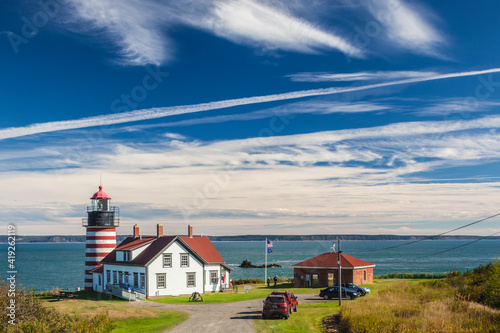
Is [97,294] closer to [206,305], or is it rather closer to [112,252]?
[112,252]

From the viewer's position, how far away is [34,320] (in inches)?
828

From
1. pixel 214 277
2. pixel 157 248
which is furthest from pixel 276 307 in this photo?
pixel 214 277

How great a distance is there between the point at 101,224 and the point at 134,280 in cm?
968

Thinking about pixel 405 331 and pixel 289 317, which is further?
pixel 289 317

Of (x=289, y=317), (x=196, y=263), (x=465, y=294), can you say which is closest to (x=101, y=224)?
(x=196, y=263)

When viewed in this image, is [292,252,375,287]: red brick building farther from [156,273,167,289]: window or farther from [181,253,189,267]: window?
[156,273,167,289]: window

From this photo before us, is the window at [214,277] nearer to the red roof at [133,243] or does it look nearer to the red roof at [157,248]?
the red roof at [157,248]

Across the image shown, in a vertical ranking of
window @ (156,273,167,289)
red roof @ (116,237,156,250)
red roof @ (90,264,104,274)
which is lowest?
window @ (156,273,167,289)

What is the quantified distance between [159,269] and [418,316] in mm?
28461

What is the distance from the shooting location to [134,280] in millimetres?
47781

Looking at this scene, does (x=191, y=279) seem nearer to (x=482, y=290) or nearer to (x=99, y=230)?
(x=99, y=230)

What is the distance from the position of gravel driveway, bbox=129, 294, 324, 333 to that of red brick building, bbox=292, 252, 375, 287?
10.3 meters

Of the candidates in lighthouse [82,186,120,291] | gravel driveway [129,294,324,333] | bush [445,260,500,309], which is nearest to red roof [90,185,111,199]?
lighthouse [82,186,120,291]

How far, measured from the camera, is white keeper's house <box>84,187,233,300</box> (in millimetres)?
46688
